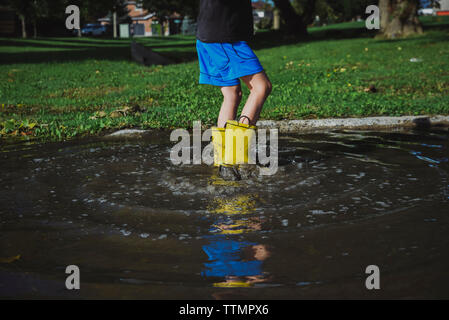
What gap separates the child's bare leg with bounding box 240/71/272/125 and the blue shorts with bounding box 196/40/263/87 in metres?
0.08

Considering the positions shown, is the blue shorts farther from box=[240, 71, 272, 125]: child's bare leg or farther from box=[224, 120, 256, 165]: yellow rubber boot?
box=[224, 120, 256, 165]: yellow rubber boot

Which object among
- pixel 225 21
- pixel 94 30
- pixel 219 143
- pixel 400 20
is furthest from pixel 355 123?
pixel 94 30

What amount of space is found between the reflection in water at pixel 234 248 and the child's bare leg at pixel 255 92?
0.86 metres

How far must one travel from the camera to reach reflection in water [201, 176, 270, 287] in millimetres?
2217

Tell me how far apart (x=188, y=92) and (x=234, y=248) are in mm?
6598

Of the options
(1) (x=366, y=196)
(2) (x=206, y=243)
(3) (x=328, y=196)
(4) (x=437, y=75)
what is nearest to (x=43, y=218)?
(2) (x=206, y=243)

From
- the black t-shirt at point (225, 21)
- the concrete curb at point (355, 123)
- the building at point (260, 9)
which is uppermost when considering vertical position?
the building at point (260, 9)

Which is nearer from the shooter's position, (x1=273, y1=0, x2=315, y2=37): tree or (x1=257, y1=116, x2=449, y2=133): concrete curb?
(x1=257, y1=116, x2=449, y2=133): concrete curb

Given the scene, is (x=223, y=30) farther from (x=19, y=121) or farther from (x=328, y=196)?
(x=19, y=121)

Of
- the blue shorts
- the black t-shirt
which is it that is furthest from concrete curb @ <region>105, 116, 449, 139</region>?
the black t-shirt

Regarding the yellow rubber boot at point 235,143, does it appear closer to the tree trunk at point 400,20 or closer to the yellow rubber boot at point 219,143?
the yellow rubber boot at point 219,143

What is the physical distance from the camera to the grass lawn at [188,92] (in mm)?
6480

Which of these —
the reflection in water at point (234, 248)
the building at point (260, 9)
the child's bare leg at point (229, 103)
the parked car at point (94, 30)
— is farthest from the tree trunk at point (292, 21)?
the parked car at point (94, 30)
